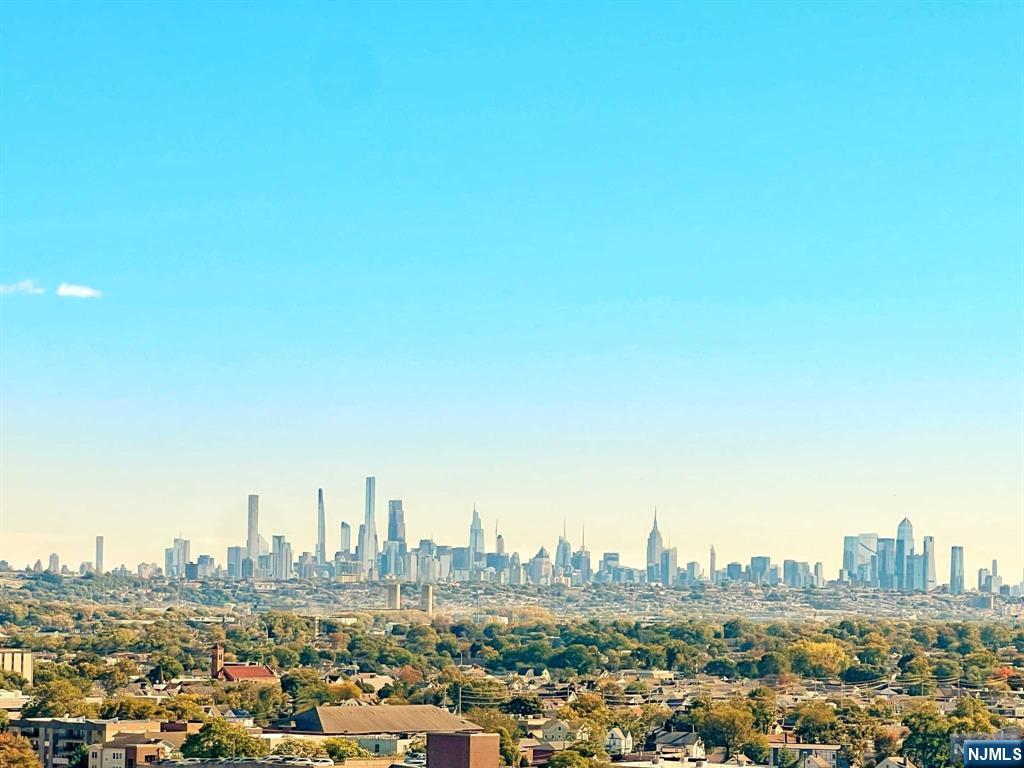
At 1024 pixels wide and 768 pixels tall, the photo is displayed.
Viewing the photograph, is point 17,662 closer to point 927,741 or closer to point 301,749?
point 301,749

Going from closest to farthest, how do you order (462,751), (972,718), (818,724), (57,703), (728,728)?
(462,751), (57,703), (728,728), (972,718), (818,724)

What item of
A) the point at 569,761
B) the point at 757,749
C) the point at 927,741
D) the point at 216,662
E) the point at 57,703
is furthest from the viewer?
the point at 216,662

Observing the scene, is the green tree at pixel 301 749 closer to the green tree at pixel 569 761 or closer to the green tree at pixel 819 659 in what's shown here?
the green tree at pixel 569 761

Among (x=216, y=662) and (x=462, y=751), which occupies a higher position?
(x=462, y=751)

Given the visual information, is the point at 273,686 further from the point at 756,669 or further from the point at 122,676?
the point at 756,669

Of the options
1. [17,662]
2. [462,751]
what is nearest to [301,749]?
[462,751]

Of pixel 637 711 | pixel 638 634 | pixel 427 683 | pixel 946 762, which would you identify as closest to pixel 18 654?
pixel 427 683

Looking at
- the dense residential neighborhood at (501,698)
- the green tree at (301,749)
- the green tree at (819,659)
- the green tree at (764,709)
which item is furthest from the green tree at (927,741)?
the green tree at (819,659)

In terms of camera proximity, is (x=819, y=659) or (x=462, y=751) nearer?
(x=462, y=751)
